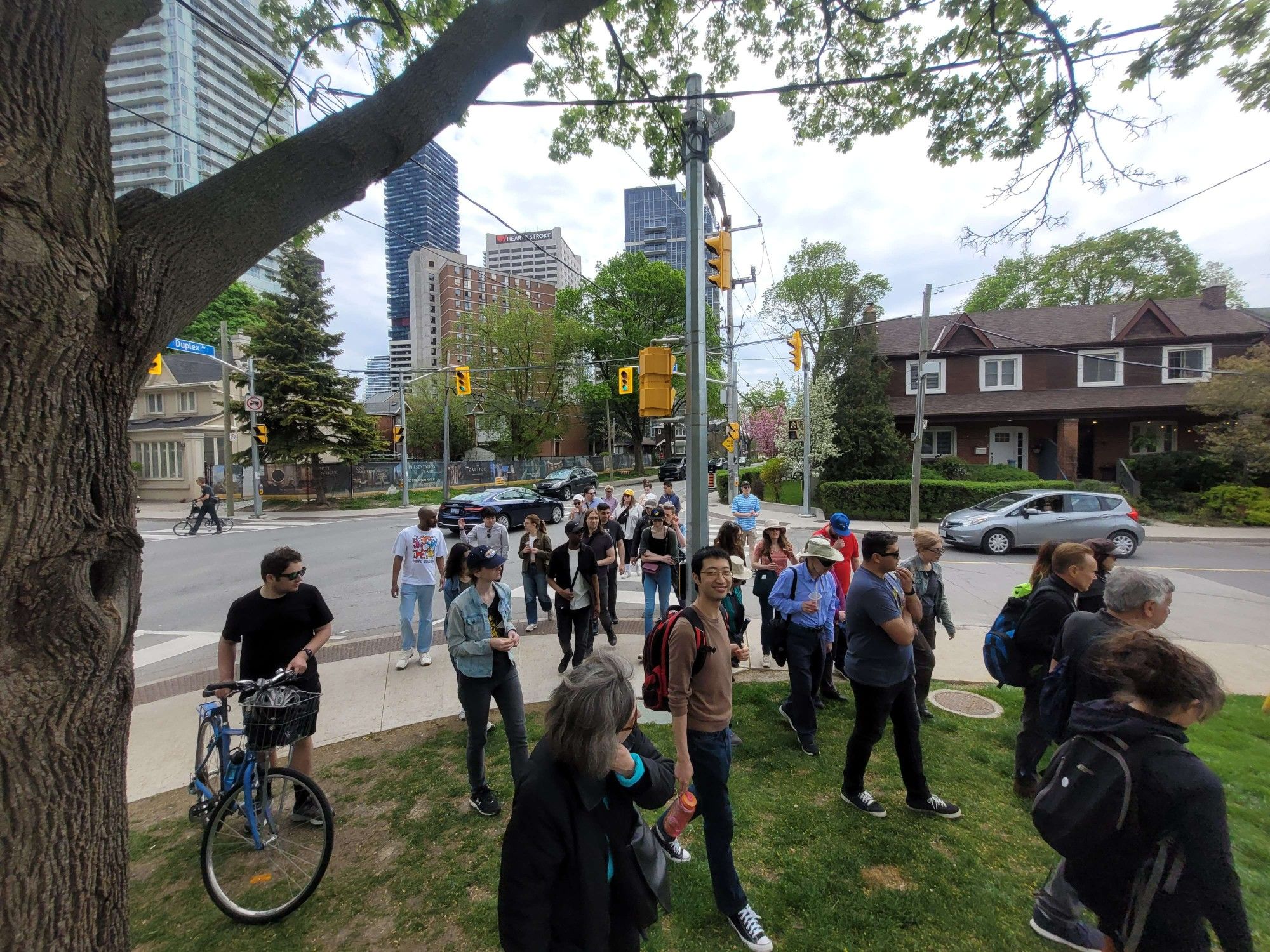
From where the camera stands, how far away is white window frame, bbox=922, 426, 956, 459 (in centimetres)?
2612

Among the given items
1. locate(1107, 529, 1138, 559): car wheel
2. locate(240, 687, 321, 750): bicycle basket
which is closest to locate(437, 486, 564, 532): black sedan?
locate(240, 687, 321, 750): bicycle basket

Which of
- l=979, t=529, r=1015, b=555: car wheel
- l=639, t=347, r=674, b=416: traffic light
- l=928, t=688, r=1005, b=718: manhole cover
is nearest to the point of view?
l=928, t=688, r=1005, b=718: manhole cover

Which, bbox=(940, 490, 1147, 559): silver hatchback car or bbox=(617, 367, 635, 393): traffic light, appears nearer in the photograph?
bbox=(940, 490, 1147, 559): silver hatchback car

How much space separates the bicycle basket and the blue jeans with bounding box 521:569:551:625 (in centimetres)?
417

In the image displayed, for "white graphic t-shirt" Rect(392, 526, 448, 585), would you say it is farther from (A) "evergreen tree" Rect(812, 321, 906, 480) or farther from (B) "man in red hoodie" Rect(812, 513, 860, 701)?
(A) "evergreen tree" Rect(812, 321, 906, 480)

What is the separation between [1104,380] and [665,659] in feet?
99.9

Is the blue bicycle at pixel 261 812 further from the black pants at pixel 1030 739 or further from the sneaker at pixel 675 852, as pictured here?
the black pants at pixel 1030 739

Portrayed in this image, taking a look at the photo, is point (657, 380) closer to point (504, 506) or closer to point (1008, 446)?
point (504, 506)

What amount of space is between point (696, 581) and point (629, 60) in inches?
230

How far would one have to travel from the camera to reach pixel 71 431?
165 cm

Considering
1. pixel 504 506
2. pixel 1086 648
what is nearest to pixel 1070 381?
pixel 504 506

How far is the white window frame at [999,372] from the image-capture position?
25.1 m

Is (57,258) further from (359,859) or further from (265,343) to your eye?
(265,343)

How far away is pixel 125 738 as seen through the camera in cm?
179
